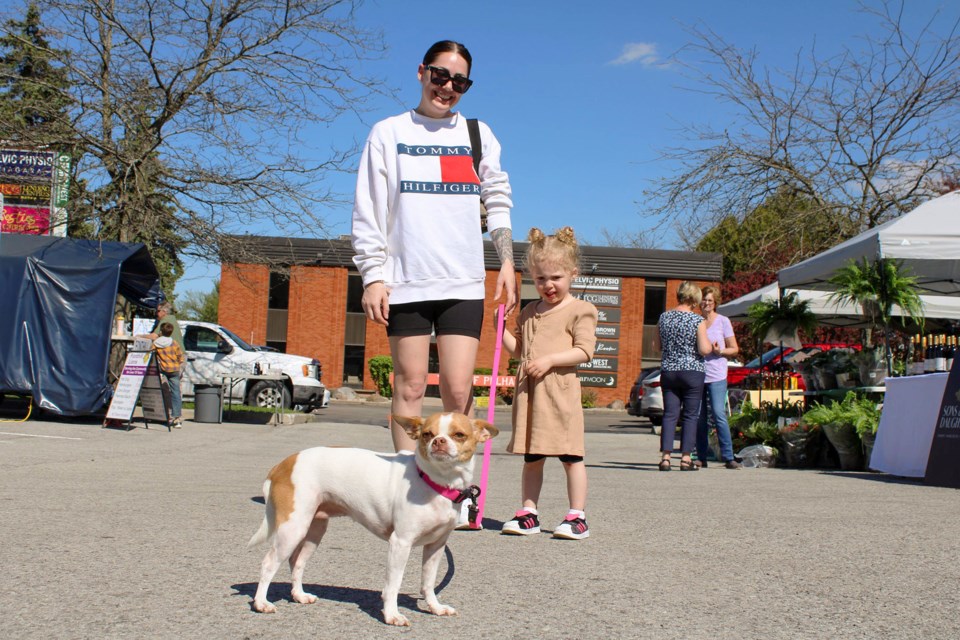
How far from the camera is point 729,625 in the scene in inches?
122

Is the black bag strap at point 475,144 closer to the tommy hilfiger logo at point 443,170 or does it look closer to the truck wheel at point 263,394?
the tommy hilfiger logo at point 443,170

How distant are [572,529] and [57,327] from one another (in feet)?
36.7

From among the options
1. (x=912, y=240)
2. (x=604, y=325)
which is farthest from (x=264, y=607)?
(x=604, y=325)

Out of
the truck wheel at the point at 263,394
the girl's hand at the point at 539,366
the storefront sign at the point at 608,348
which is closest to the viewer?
the girl's hand at the point at 539,366

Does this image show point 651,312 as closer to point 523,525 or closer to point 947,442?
point 947,442

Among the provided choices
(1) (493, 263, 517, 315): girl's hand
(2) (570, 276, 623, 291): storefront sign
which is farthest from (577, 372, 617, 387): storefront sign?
(1) (493, 263, 517, 315): girl's hand

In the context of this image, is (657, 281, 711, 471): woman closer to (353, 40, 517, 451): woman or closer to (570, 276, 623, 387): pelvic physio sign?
(353, 40, 517, 451): woman

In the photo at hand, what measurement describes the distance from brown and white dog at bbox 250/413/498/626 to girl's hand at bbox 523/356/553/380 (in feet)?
5.55

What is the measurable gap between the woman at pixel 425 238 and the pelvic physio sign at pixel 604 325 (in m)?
32.3

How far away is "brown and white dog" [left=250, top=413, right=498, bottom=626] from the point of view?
2.95 metres

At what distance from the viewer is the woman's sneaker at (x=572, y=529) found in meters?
4.83

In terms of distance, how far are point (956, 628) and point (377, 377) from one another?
105ft

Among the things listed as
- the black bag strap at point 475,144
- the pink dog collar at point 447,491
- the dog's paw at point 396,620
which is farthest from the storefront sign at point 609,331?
the dog's paw at point 396,620

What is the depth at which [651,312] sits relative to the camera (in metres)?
38.2
